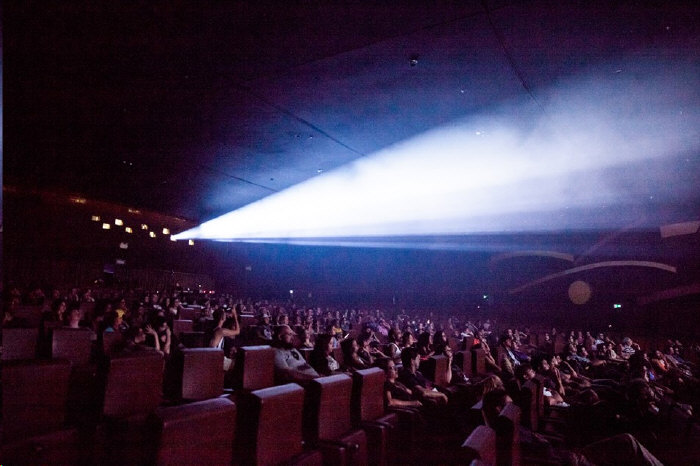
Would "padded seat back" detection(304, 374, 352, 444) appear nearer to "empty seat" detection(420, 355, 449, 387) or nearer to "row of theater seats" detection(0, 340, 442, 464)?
"row of theater seats" detection(0, 340, 442, 464)

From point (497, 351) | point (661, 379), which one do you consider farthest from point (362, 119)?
point (661, 379)

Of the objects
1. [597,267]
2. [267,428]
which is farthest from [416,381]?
Result: [597,267]

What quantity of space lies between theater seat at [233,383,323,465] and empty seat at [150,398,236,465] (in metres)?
0.18

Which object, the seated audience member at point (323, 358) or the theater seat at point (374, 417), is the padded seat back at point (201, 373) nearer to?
the theater seat at point (374, 417)

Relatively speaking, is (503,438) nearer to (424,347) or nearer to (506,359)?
(424,347)

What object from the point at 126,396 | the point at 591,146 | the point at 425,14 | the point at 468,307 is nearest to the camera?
the point at 126,396

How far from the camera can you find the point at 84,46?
5070mm

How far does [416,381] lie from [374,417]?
1716mm

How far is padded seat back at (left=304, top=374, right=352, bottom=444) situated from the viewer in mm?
3082

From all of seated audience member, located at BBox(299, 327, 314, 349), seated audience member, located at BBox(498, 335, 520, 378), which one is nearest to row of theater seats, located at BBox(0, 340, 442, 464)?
seated audience member, located at BBox(299, 327, 314, 349)

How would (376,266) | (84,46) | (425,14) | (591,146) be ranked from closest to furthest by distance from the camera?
1. (425,14)
2. (84,46)
3. (591,146)
4. (376,266)

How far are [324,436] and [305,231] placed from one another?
1579cm

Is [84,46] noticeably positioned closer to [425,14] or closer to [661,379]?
[425,14]

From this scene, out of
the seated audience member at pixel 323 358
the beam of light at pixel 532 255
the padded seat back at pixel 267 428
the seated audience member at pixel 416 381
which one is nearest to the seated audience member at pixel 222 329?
the seated audience member at pixel 323 358
